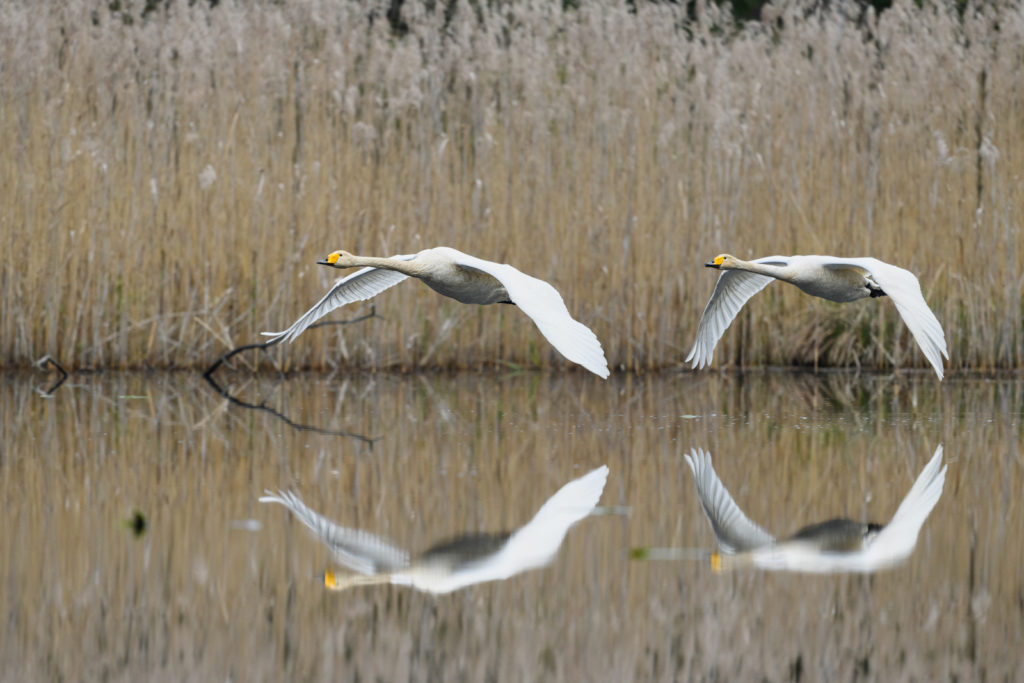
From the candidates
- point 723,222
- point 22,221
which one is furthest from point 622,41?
point 22,221

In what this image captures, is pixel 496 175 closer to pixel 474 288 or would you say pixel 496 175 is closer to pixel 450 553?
pixel 474 288

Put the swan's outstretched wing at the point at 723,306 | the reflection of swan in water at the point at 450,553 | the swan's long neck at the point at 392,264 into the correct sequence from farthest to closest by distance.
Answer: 1. the swan's outstretched wing at the point at 723,306
2. the swan's long neck at the point at 392,264
3. the reflection of swan in water at the point at 450,553

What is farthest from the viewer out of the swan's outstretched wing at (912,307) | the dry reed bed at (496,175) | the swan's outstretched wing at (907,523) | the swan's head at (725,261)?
the dry reed bed at (496,175)

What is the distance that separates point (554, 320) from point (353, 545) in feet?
4.69

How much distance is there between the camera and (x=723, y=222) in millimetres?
10094

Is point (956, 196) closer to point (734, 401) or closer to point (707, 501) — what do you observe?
point (734, 401)

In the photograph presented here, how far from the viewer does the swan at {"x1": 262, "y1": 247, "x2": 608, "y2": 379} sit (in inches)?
206

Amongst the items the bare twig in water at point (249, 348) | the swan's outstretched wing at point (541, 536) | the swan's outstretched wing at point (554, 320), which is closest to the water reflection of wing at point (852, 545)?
the swan's outstretched wing at point (541, 536)

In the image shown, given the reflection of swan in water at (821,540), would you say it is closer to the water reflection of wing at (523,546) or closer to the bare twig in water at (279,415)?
the water reflection of wing at (523,546)

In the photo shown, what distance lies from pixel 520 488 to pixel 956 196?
5.90m

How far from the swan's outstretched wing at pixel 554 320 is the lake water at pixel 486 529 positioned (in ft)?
1.70

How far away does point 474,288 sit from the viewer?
6648mm

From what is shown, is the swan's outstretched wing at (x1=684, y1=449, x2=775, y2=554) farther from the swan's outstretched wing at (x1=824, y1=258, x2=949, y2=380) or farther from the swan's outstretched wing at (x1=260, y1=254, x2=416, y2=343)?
the swan's outstretched wing at (x1=260, y1=254, x2=416, y2=343)

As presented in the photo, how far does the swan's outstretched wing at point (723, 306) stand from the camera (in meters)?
7.99
